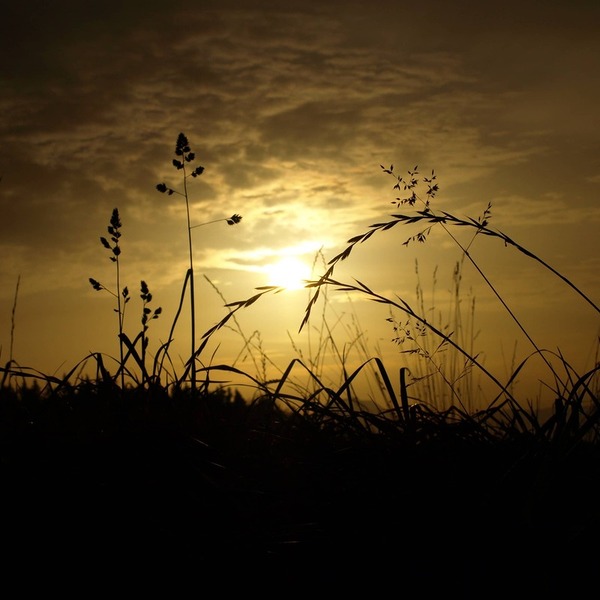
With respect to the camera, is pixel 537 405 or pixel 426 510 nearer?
pixel 426 510

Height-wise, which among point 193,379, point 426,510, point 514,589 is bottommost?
point 514,589

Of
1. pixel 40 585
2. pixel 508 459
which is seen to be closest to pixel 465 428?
pixel 508 459

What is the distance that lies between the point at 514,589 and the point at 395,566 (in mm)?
252

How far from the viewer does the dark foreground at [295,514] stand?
4.81ft

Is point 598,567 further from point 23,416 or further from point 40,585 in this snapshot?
point 23,416

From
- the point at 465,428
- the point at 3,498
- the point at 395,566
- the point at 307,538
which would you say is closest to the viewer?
the point at 395,566

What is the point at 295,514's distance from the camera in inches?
69.1

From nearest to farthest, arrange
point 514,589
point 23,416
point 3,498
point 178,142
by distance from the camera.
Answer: point 514,589
point 3,498
point 23,416
point 178,142

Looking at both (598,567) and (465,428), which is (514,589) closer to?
(598,567)

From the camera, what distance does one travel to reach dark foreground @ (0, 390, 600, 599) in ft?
4.81

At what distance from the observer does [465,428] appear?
2.02 m

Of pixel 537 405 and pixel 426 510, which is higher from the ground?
pixel 537 405

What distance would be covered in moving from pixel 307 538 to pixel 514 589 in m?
0.47

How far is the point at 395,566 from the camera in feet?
4.93
